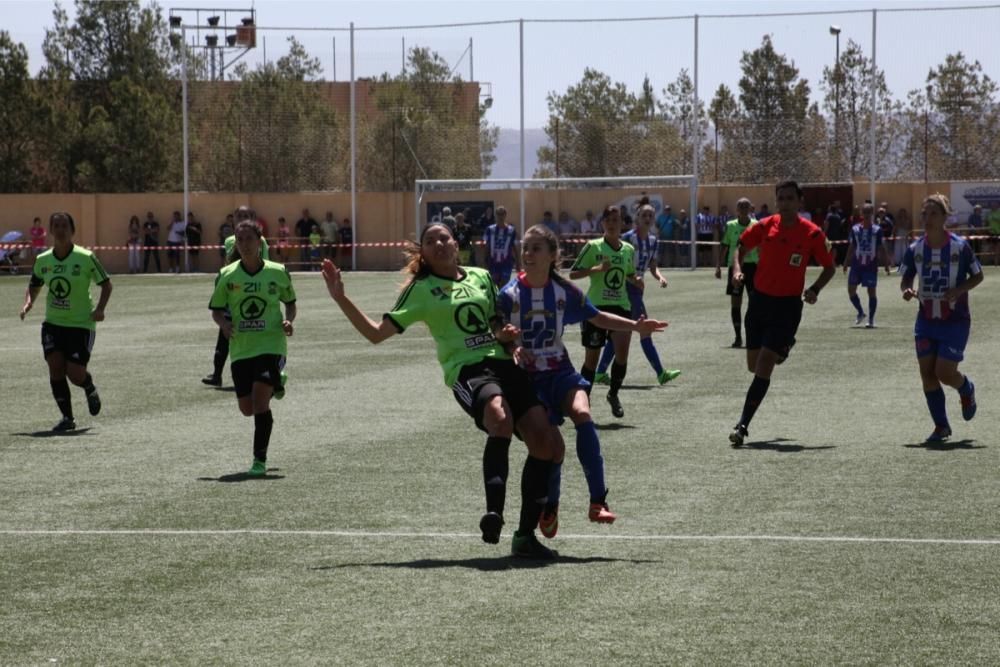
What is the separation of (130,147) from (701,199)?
22211 millimetres

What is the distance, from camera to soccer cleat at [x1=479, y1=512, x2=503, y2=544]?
27.3 ft

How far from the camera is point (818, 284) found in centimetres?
1389

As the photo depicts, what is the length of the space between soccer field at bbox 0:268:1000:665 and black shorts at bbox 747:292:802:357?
2.59ft

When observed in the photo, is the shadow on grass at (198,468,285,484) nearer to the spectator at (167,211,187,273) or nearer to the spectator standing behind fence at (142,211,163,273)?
the spectator at (167,211,187,273)

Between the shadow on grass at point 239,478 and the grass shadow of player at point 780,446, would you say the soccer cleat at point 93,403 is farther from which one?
the grass shadow of player at point 780,446

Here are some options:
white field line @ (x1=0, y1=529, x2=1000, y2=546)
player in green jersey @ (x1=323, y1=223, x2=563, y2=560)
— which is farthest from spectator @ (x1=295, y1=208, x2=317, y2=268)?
player in green jersey @ (x1=323, y1=223, x2=563, y2=560)

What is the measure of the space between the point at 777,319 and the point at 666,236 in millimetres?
36916

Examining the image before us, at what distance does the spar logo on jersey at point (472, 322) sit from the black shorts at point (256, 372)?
3723mm

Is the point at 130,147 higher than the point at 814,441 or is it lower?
higher

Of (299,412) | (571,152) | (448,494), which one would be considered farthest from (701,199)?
(448,494)

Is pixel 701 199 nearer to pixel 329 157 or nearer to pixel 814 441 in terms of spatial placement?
pixel 329 157

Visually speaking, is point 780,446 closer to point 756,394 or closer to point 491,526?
point 756,394

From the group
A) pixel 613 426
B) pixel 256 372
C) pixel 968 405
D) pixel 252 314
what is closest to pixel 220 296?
pixel 252 314

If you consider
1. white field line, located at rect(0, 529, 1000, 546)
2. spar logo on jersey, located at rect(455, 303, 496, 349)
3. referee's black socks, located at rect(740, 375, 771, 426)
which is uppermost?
spar logo on jersey, located at rect(455, 303, 496, 349)
